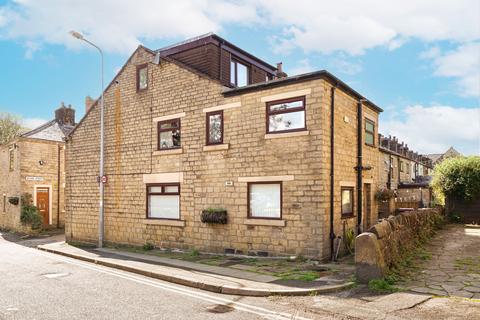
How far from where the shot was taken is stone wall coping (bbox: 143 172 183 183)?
1481 cm

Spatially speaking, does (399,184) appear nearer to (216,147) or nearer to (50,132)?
(216,147)

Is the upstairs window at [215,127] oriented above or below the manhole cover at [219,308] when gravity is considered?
above

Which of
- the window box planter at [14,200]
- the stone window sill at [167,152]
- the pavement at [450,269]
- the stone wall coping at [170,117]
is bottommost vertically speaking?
the pavement at [450,269]

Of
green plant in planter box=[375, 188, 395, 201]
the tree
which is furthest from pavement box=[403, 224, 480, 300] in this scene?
the tree

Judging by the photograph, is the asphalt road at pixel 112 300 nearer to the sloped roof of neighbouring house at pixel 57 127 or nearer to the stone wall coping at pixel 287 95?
the stone wall coping at pixel 287 95

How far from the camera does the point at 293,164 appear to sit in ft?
39.2

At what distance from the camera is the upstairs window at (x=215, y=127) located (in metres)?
13.8

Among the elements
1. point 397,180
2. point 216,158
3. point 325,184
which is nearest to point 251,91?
point 216,158

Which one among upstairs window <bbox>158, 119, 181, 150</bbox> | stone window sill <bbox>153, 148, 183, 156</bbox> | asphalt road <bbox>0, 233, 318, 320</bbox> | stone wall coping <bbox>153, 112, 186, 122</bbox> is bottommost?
asphalt road <bbox>0, 233, 318, 320</bbox>

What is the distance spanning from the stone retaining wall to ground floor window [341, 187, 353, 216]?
1.82m

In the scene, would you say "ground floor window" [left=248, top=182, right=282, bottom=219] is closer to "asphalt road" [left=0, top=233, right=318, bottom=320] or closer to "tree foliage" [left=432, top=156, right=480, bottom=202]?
"asphalt road" [left=0, top=233, right=318, bottom=320]

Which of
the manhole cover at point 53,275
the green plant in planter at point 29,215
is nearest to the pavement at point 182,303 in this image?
the manhole cover at point 53,275

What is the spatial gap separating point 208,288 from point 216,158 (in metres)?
5.79

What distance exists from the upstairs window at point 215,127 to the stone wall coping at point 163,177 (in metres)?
1.95
